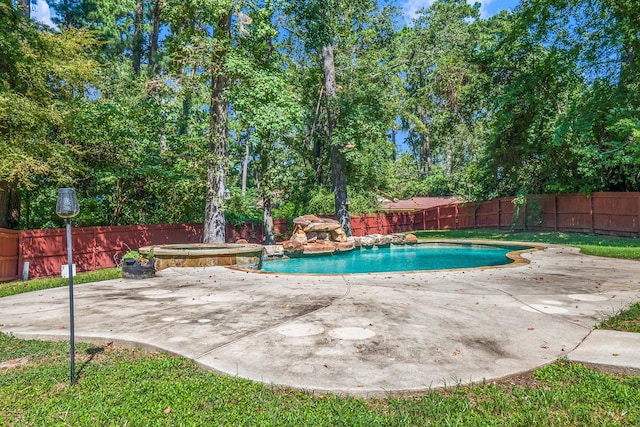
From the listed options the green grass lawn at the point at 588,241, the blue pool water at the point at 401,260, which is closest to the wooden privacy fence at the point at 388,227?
the green grass lawn at the point at 588,241

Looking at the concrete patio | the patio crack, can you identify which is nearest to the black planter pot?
the concrete patio

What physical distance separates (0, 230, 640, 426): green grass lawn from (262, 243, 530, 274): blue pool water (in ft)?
25.2

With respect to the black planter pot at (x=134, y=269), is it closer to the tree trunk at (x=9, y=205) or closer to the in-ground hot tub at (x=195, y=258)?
the in-ground hot tub at (x=195, y=258)

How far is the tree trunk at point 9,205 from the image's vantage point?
1017cm

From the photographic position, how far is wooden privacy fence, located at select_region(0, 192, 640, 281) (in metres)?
9.72

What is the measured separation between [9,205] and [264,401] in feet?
38.3

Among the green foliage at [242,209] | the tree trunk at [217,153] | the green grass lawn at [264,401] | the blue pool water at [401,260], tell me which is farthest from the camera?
the green foliage at [242,209]

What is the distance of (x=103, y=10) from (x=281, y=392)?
24.8 meters

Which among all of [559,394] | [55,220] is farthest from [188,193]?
[559,394]

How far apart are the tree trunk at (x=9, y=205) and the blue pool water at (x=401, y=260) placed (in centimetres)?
690

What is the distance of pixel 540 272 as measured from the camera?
24.2 ft

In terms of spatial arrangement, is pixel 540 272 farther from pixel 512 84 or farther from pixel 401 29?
pixel 401 29

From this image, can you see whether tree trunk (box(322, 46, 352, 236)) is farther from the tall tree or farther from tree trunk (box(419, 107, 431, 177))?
tree trunk (box(419, 107, 431, 177))

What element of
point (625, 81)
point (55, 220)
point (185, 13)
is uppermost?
point (185, 13)
